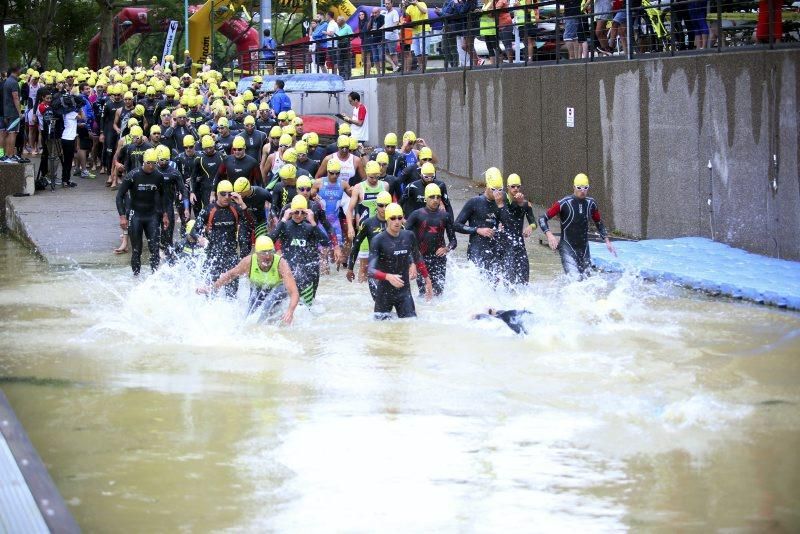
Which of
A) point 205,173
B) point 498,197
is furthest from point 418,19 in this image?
point 498,197

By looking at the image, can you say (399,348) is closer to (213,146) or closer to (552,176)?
(213,146)

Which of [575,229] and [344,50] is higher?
[344,50]

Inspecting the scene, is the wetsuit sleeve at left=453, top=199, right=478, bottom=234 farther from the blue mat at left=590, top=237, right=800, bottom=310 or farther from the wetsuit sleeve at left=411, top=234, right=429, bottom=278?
the blue mat at left=590, top=237, right=800, bottom=310

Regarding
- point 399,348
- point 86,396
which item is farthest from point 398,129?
point 86,396

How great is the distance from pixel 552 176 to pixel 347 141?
6.08 metres

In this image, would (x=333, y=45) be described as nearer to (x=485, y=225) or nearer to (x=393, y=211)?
(x=485, y=225)

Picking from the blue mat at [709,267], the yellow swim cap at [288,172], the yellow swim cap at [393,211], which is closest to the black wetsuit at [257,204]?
the yellow swim cap at [288,172]

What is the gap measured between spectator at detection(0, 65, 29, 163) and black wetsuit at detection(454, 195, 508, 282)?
13.7 meters

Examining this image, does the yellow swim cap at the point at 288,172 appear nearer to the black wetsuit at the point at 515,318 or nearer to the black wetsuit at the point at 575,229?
the black wetsuit at the point at 575,229

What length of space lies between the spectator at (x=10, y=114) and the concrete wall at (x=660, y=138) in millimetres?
8921

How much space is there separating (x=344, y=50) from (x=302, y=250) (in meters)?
20.8

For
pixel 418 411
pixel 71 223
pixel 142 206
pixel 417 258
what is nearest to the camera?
pixel 418 411

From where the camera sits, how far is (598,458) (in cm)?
971

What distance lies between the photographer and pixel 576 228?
16.0m
